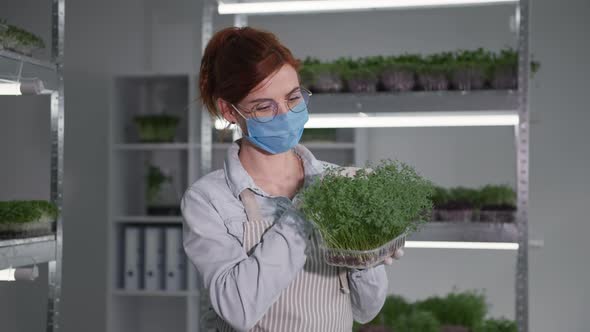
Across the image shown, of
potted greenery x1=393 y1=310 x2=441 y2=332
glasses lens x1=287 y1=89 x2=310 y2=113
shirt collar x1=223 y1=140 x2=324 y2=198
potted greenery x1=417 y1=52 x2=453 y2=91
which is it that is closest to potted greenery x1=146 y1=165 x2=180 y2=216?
potted greenery x1=393 y1=310 x2=441 y2=332

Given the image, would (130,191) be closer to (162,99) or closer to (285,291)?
(162,99)

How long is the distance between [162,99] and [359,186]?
394 centimetres

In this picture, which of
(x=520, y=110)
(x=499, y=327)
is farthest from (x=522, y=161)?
(x=499, y=327)

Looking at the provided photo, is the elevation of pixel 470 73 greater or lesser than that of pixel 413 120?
greater

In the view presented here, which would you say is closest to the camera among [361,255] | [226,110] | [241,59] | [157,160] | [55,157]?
[361,255]

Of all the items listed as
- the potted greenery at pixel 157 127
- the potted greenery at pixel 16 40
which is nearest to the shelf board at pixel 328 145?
the potted greenery at pixel 157 127

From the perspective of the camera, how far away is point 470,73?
3.02 meters

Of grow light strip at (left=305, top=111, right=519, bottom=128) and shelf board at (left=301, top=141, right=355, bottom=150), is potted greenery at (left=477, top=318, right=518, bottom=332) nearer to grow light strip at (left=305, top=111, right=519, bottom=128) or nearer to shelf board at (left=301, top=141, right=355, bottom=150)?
grow light strip at (left=305, top=111, right=519, bottom=128)

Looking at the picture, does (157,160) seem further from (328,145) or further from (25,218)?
(25,218)

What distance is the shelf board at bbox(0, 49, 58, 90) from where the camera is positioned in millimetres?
2422

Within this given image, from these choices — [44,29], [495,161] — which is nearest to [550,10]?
[495,161]

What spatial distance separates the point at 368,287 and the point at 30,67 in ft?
5.53

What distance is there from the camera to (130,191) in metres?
4.96

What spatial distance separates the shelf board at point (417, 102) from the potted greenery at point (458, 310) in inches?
34.5
